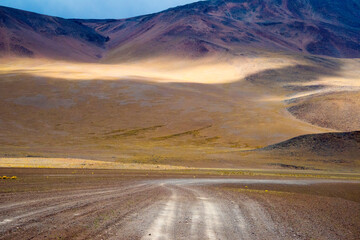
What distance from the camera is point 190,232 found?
8234mm

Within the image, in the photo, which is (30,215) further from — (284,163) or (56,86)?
(56,86)

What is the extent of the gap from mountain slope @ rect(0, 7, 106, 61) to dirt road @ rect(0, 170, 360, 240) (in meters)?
154

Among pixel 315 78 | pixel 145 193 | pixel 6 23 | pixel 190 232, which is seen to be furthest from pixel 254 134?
pixel 6 23

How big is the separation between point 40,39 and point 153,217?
178 m

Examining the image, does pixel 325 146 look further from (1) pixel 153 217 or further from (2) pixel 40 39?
(2) pixel 40 39

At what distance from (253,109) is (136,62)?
300 feet

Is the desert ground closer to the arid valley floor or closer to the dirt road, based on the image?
the arid valley floor

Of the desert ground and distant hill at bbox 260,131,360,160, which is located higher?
the desert ground

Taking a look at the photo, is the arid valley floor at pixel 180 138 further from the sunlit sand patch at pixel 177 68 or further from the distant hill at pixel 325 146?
the sunlit sand patch at pixel 177 68

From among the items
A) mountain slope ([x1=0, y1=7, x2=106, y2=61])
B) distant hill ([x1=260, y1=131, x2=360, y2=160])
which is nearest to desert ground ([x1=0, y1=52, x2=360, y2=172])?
distant hill ([x1=260, y1=131, x2=360, y2=160])

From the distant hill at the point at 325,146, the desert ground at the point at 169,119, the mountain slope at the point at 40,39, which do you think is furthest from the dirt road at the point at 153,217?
the mountain slope at the point at 40,39

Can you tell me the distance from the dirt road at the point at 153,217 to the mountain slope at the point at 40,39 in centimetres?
15353

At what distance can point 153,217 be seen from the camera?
374 inches

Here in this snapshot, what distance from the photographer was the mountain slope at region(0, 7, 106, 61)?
155m
